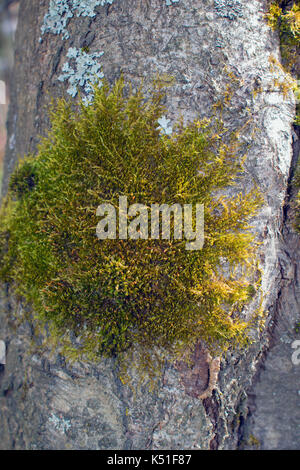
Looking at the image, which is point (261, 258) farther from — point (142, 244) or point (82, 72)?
point (82, 72)

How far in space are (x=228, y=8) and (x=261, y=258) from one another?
109 centimetres

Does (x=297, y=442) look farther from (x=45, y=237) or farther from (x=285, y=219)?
(x=45, y=237)

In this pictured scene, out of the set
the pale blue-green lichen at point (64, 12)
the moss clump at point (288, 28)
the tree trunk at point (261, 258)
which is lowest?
the tree trunk at point (261, 258)

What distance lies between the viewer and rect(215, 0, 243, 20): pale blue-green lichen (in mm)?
1375

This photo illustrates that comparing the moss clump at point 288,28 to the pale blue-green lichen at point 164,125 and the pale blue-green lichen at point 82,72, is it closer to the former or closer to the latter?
the pale blue-green lichen at point 164,125

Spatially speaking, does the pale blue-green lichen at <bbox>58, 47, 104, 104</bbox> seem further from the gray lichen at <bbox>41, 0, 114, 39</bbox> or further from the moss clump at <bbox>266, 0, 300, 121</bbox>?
the moss clump at <bbox>266, 0, 300, 121</bbox>

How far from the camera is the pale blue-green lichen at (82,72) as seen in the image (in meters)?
1.42

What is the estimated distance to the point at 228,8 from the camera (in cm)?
138

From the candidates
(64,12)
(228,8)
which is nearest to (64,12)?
(64,12)

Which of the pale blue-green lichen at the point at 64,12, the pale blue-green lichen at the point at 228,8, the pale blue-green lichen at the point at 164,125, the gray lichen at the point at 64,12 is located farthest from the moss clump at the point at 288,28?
the gray lichen at the point at 64,12

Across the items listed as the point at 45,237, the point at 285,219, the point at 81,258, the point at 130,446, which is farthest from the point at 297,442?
the point at 45,237

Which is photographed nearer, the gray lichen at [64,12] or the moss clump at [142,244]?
the moss clump at [142,244]

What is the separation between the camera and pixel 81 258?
1334 mm

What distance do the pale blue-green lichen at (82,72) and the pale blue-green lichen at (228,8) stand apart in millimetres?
542
